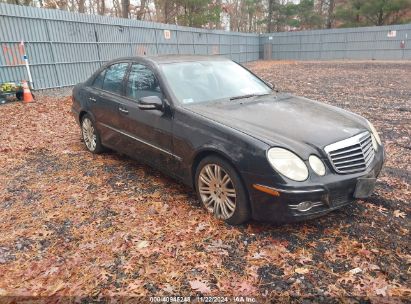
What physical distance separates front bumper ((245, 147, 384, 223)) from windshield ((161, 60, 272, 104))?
142cm

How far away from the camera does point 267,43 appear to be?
33031 mm

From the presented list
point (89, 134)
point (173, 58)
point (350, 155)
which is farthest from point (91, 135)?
point (350, 155)

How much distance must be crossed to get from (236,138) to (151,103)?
1.21m

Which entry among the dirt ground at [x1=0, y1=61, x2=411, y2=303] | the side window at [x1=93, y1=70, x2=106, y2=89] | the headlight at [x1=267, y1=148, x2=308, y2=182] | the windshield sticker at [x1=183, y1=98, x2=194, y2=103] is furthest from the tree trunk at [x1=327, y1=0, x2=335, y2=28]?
the headlight at [x1=267, y1=148, x2=308, y2=182]

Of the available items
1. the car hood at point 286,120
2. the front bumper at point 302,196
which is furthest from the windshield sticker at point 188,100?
the front bumper at point 302,196

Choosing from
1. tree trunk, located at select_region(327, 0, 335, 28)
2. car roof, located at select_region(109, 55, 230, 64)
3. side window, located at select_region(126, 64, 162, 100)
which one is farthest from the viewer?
tree trunk, located at select_region(327, 0, 335, 28)

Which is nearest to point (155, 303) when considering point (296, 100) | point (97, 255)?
point (97, 255)

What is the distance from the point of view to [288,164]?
290 cm

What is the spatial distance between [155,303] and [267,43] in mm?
33387

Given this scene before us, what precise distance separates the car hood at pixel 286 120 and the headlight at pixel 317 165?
12cm

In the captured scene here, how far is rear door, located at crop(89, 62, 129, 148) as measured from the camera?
4.75 m

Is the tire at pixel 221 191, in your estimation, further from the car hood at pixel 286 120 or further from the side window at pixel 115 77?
the side window at pixel 115 77

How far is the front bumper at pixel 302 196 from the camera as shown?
2.84 meters

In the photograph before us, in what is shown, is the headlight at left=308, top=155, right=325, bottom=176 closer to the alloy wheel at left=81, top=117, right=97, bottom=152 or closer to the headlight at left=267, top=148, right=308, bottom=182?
the headlight at left=267, top=148, right=308, bottom=182
